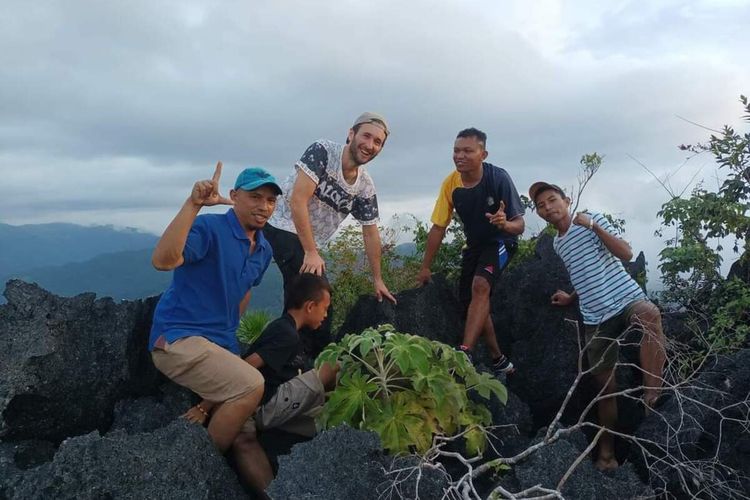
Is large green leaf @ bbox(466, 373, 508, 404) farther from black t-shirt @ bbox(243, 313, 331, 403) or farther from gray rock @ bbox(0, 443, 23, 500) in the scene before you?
gray rock @ bbox(0, 443, 23, 500)

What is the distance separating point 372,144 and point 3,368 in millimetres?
3179

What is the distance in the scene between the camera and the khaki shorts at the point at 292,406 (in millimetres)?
4172

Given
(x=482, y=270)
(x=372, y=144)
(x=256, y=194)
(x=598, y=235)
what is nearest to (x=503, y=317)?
(x=482, y=270)

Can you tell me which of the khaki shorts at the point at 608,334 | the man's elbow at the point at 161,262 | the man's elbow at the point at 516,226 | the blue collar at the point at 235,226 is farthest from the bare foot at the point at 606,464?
the man's elbow at the point at 161,262

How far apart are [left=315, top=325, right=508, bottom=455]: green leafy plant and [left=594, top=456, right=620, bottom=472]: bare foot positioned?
1.04 m

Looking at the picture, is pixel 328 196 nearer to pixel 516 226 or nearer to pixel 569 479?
pixel 516 226

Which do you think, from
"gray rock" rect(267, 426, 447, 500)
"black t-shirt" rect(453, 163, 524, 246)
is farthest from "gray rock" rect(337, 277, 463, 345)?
"gray rock" rect(267, 426, 447, 500)

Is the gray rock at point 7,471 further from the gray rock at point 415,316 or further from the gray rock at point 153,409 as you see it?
the gray rock at point 415,316

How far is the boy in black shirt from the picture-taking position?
159 inches

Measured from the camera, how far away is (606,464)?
172 inches

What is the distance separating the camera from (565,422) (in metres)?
5.38

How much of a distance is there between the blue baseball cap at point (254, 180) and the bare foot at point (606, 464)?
10.1 ft

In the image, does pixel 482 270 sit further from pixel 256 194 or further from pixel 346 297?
pixel 346 297

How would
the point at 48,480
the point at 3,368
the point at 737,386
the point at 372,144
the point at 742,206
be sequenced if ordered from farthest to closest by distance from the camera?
1. the point at 742,206
2. the point at 372,144
3. the point at 737,386
4. the point at 3,368
5. the point at 48,480
